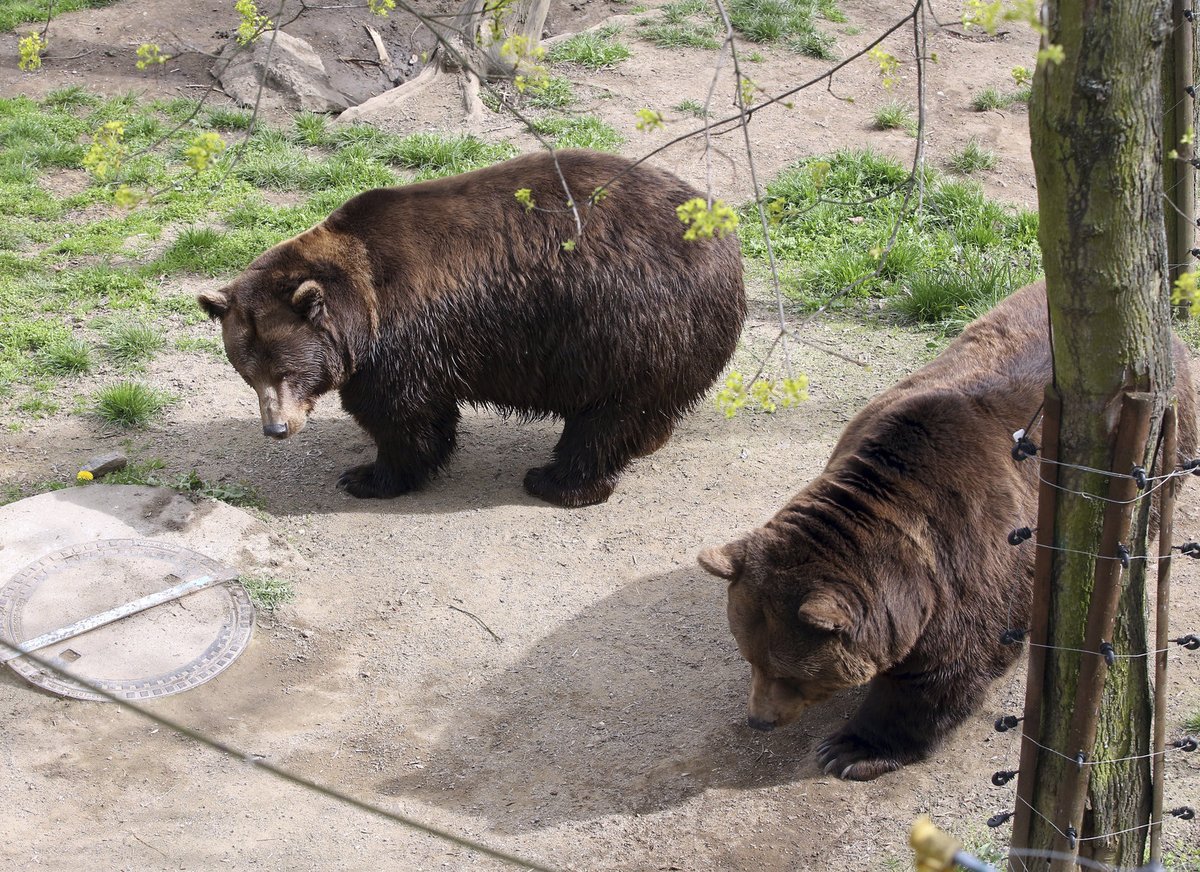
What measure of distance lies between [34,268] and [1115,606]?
27.3ft

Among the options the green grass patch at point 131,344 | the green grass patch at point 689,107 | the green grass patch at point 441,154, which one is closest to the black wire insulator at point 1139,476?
the green grass patch at point 131,344

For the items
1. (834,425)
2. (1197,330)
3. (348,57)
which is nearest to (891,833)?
(834,425)

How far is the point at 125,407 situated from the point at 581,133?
16.7 ft

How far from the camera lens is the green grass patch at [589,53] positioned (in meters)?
12.7

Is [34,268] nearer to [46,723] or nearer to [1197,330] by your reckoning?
[46,723]

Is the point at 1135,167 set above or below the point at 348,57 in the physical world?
above

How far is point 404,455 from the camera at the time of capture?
7.17 metres

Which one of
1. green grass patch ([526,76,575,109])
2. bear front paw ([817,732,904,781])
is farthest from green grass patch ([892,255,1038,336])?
green grass patch ([526,76,575,109])

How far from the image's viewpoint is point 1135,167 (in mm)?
3207

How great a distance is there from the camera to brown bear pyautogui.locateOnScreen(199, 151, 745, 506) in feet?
22.1

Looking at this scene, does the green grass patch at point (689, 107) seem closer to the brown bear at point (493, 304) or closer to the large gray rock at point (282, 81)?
the large gray rock at point (282, 81)

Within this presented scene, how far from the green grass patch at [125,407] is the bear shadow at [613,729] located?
125 inches

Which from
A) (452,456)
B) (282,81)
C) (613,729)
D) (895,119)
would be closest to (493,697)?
(613,729)

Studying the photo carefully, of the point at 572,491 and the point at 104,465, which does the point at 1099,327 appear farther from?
the point at 104,465
